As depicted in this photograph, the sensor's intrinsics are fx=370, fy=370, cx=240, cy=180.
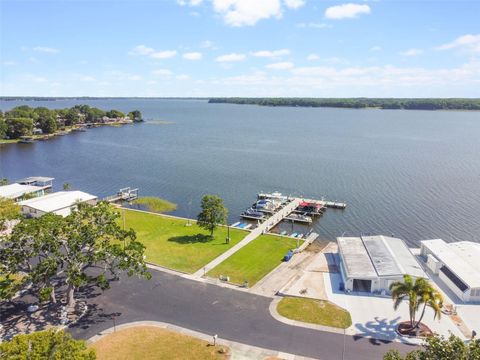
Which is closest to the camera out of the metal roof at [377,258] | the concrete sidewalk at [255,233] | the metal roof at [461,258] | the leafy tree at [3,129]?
the metal roof at [461,258]

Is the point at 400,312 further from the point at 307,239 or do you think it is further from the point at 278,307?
the point at 307,239

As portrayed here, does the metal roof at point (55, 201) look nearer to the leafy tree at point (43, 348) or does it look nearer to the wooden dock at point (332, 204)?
the leafy tree at point (43, 348)

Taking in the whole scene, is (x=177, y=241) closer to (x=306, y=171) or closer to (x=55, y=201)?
(x=55, y=201)

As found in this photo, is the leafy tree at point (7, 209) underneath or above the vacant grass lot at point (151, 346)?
above

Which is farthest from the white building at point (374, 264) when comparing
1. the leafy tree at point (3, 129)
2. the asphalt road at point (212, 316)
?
the leafy tree at point (3, 129)

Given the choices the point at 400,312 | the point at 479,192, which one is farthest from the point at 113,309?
the point at 479,192

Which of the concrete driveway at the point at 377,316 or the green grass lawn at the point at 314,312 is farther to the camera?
the green grass lawn at the point at 314,312
